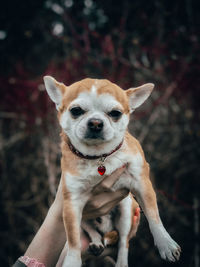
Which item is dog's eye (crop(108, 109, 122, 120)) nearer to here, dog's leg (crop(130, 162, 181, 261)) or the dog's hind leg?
dog's leg (crop(130, 162, 181, 261))

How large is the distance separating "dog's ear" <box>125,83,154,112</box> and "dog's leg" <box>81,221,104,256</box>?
1010 millimetres

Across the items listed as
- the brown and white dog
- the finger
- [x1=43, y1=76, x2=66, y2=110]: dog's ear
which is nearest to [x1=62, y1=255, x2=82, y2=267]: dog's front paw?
the brown and white dog

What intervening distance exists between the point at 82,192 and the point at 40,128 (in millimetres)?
2742

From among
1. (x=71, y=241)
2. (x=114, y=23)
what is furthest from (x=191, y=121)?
(x=71, y=241)

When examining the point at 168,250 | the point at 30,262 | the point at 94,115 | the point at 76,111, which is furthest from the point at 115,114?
the point at 30,262

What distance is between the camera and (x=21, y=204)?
448 cm

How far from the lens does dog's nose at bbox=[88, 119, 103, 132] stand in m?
1.61

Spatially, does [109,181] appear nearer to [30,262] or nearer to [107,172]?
[107,172]

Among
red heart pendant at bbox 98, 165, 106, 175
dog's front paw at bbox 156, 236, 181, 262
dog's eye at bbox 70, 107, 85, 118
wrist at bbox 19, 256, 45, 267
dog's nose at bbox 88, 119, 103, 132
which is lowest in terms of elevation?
wrist at bbox 19, 256, 45, 267

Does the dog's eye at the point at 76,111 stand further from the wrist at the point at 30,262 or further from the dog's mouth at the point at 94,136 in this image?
the wrist at the point at 30,262

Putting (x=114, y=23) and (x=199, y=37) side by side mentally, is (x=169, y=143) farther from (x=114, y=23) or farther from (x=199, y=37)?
(x=114, y=23)

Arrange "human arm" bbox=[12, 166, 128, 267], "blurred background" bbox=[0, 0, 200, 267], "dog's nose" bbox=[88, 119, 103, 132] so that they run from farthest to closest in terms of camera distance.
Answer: "blurred background" bbox=[0, 0, 200, 267] → "human arm" bbox=[12, 166, 128, 267] → "dog's nose" bbox=[88, 119, 103, 132]

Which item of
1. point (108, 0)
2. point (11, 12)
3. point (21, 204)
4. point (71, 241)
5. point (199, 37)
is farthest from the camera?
point (11, 12)

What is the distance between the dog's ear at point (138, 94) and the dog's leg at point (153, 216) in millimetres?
463
